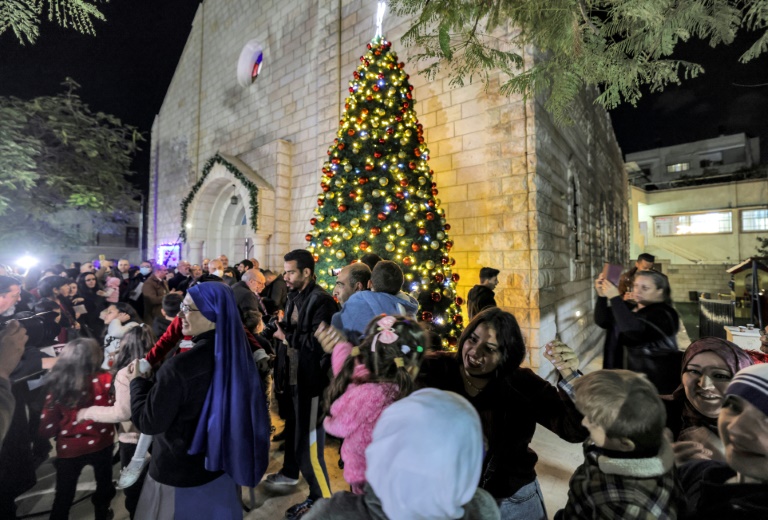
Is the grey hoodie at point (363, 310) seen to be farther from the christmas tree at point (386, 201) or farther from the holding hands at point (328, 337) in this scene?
the christmas tree at point (386, 201)

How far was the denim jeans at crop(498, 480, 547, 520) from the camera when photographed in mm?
1639

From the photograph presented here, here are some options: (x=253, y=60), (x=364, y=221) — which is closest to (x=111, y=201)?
(x=253, y=60)

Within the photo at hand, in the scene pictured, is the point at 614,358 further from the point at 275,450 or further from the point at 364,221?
the point at 275,450

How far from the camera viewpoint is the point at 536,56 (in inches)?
209

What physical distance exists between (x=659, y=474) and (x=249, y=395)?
74.4 inches

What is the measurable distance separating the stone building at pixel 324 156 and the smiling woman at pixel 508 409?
11.8ft

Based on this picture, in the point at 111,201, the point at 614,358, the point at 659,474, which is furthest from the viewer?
the point at 111,201

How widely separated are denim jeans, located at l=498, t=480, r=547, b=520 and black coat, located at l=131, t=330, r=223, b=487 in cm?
157

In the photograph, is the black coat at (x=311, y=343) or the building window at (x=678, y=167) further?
the building window at (x=678, y=167)

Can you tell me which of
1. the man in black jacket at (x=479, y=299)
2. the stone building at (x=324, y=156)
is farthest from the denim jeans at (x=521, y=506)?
the stone building at (x=324, y=156)

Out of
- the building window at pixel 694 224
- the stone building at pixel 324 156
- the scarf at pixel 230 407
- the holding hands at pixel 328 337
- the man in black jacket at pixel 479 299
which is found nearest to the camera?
the scarf at pixel 230 407

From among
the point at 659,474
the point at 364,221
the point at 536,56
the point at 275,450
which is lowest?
the point at 275,450

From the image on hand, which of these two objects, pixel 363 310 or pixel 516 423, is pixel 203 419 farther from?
pixel 516 423

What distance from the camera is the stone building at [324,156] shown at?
5.27 meters
